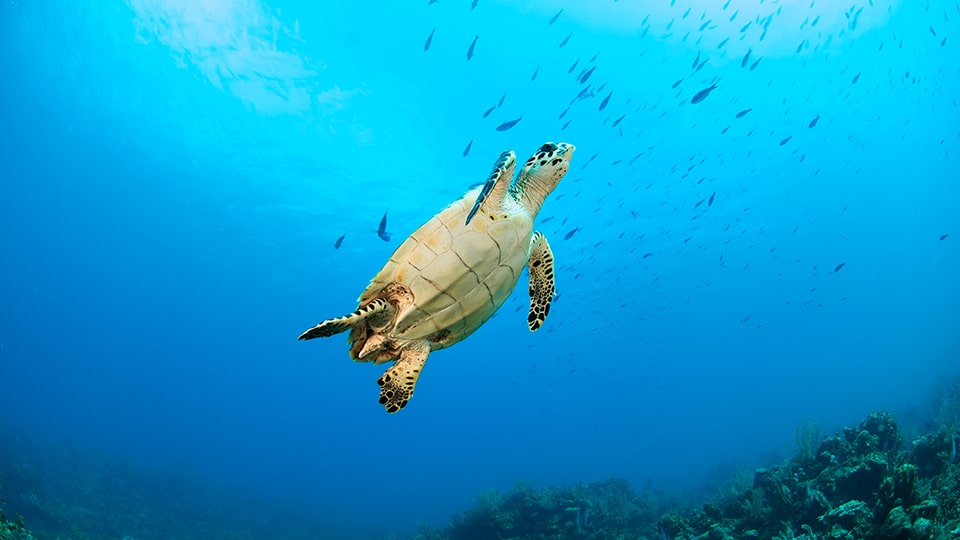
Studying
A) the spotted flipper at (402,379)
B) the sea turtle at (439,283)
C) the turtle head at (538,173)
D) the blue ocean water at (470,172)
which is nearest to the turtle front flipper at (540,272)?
the turtle head at (538,173)

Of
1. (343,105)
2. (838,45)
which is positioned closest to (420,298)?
(343,105)

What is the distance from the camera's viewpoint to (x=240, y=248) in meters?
39.5

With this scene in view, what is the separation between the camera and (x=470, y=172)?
24500mm

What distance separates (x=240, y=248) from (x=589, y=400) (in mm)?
80219

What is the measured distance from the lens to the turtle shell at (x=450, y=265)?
12.1 feet

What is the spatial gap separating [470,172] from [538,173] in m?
20.3

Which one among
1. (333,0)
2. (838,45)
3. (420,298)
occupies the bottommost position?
(420,298)

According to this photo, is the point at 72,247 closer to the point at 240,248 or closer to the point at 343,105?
the point at 240,248

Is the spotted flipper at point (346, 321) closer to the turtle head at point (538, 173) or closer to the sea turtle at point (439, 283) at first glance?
the sea turtle at point (439, 283)

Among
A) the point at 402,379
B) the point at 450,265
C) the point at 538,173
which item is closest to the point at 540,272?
the point at 538,173

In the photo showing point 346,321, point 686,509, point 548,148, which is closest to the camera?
point 346,321

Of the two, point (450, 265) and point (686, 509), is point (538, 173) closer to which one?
point (450, 265)

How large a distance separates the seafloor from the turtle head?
472 cm

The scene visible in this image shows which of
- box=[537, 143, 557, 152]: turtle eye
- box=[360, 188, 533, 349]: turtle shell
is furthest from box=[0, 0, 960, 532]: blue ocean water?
box=[360, 188, 533, 349]: turtle shell
